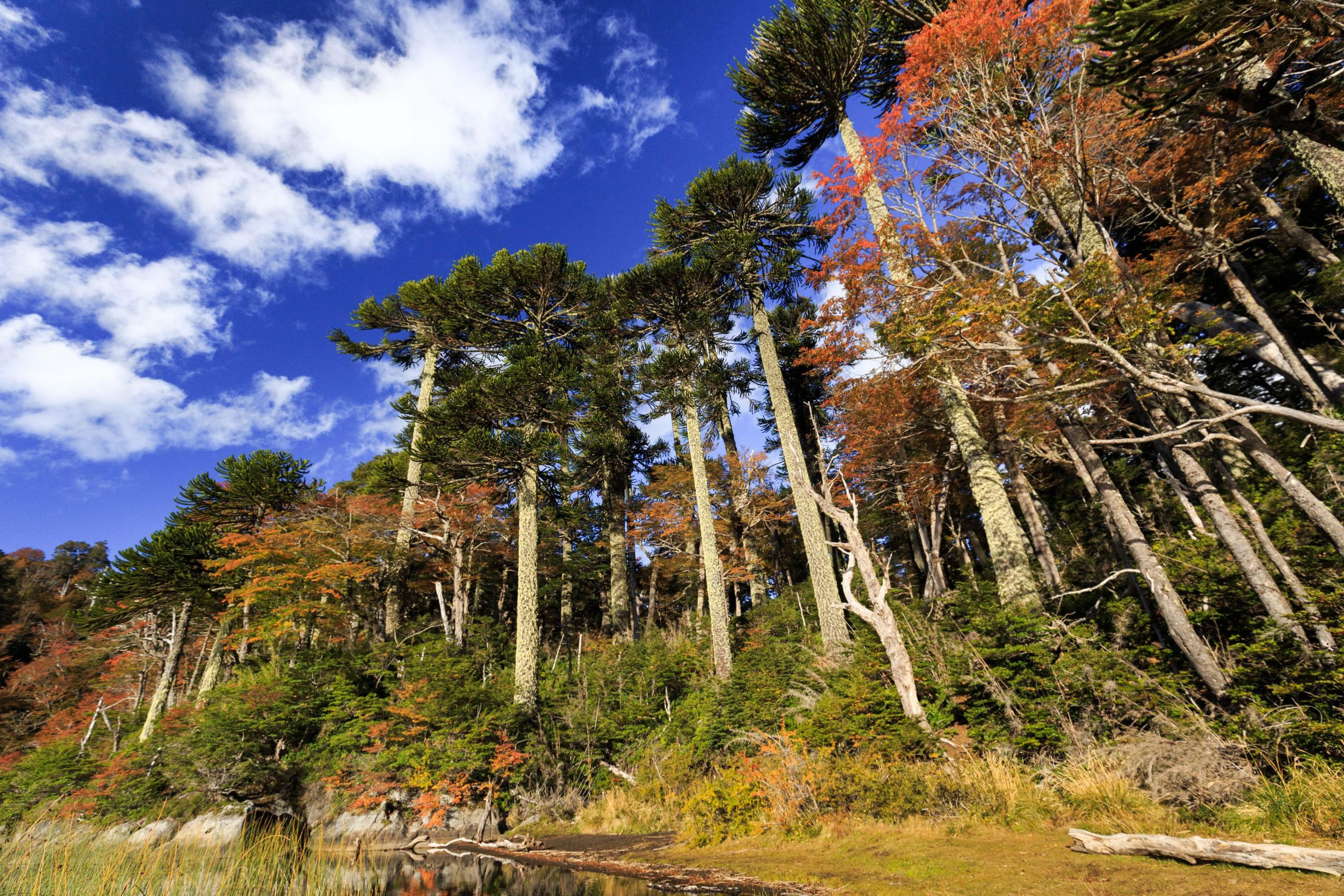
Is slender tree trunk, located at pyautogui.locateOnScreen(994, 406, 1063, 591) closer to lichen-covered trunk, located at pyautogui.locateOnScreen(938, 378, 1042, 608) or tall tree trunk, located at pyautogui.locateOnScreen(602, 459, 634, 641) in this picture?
lichen-covered trunk, located at pyautogui.locateOnScreen(938, 378, 1042, 608)

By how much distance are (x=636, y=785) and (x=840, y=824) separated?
18.8ft

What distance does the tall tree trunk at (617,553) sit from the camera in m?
18.7

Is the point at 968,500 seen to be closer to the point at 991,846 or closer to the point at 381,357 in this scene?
the point at 991,846

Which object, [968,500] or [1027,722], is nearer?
[1027,722]

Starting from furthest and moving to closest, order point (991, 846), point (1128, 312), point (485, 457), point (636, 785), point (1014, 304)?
point (485, 457), point (636, 785), point (1014, 304), point (1128, 312), point (991, 846)

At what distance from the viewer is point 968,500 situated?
22.0 m

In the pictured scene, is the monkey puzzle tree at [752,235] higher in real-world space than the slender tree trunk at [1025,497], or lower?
higher

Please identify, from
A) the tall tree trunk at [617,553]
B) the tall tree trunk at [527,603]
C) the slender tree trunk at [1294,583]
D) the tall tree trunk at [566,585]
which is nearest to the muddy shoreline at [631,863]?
the tall tree trunk at [527,603]

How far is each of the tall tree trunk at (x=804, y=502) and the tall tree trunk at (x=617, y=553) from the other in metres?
7.78

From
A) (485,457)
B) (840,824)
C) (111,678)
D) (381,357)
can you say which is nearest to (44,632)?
(111,678)

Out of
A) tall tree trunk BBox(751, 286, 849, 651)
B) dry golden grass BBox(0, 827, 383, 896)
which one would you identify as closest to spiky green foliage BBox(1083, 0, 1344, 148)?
tall tree trunk BBox(751, 286, 849, 651)

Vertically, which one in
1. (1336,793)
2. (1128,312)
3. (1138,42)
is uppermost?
(1138,42)

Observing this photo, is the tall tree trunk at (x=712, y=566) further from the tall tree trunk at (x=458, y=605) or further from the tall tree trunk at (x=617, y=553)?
the tall tree trunk at (x=458, y=605)

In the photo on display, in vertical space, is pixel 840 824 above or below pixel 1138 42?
below
